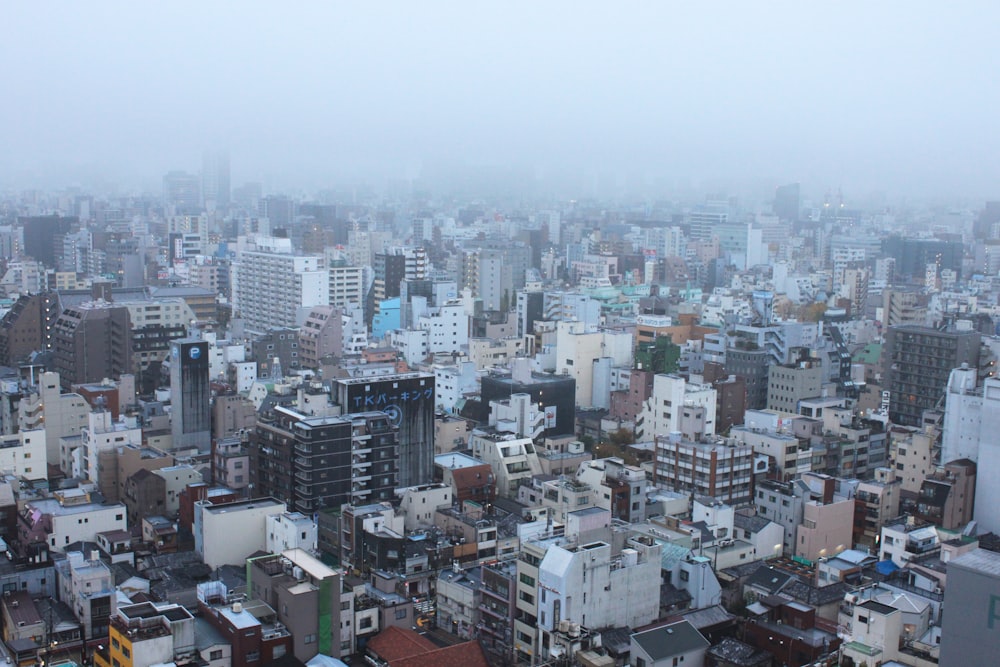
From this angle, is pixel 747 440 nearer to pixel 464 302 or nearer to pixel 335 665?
pixel 335 665

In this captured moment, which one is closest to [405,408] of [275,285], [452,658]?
[452,658]

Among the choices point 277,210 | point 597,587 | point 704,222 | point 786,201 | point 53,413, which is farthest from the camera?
point 786,201

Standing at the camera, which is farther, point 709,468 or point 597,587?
point 709,468

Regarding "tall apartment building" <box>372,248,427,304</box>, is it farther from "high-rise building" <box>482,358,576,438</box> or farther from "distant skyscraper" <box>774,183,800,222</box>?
"distant skyscraper" <box>774,183,800,222</box>

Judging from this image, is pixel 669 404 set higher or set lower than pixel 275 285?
lower

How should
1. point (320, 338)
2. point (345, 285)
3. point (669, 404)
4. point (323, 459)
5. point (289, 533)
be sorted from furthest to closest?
point (345, 285) → point (320, 338) → point (669, 404) → point (323, 459) → point (289, 533)

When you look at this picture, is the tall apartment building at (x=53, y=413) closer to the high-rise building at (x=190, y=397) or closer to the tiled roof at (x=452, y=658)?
the high-rise building at (x=190, y=397)

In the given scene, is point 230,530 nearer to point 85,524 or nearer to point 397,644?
point 85,524
